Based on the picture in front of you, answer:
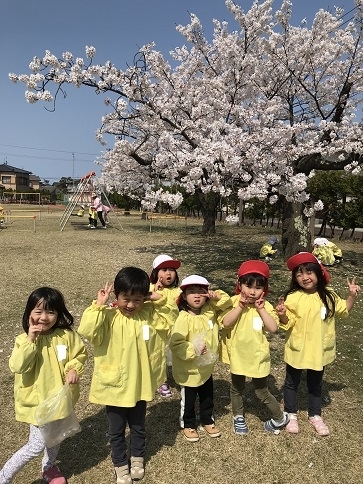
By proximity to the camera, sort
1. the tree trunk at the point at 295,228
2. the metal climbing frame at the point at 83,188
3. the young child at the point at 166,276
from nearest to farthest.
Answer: the young child at the point at 166,276 < the tree trunk at the point at 295,228 < the metal climbing frame at the point at 83,188

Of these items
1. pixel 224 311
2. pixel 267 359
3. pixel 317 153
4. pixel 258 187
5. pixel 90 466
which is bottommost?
pixel 90 466

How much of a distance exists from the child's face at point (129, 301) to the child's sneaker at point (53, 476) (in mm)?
1207

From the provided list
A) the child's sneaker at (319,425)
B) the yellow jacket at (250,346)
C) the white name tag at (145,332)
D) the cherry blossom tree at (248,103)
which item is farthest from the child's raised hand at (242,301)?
the cherry blossom tree at (248,103)

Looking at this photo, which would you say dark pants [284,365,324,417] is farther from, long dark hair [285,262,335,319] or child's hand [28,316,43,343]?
child's hand [28,316,43,343]

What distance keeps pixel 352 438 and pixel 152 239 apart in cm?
1350

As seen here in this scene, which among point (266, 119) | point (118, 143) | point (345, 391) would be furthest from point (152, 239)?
point (345, 391)

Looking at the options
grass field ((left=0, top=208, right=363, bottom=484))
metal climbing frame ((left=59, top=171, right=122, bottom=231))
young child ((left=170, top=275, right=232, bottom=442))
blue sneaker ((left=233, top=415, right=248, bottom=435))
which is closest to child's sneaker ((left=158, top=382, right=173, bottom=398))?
grass field ((left=0, top=208, right=363, bottom=484))

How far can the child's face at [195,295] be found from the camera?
3104 mm

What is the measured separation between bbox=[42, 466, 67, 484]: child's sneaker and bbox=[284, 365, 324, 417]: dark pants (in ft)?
6.32

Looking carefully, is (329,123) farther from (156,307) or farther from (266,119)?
(156,307)

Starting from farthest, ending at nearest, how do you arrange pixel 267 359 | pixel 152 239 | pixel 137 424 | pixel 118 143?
pixel 152 239 < pixel 118 143 < pixel 267 359 < pixel 137 424

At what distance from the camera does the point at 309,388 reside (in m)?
3.44

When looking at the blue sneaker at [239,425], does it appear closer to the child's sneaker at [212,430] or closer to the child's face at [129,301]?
the child's sneaker at [212,430]

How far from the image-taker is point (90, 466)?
2.91 metres
